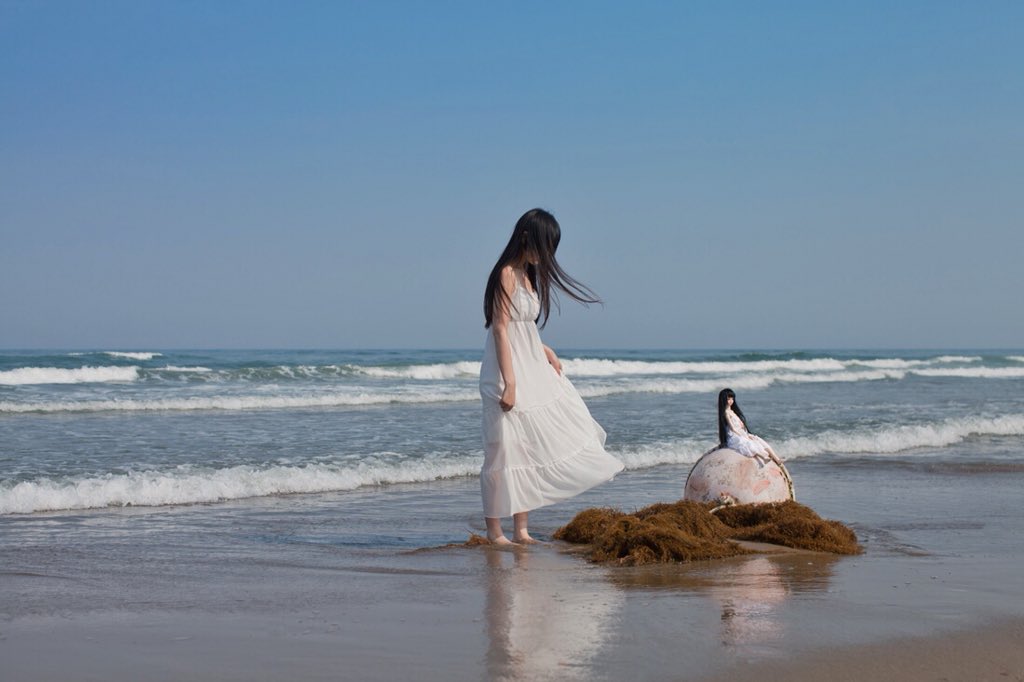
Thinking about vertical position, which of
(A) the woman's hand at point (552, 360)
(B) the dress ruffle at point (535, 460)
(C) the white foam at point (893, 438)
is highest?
(A) the woman's hand at point (552, 360)

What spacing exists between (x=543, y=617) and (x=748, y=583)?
4.89ft

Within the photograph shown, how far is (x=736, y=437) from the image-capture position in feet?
26.1

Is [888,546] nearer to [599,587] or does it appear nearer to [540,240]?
[599,587]

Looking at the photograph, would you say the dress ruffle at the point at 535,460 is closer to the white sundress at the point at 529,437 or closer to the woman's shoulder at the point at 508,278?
the white sundress at the point at 529,437

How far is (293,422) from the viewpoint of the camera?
17.5 meters

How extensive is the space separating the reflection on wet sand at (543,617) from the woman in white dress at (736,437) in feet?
5.75

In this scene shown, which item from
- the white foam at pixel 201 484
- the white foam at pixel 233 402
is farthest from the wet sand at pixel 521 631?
the white foam at pixel 233 402

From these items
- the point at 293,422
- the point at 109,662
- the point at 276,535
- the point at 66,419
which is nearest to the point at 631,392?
the point at 293,422

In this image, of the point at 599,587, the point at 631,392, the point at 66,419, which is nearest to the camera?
the point at 599,587

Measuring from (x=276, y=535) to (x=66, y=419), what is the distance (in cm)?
1090

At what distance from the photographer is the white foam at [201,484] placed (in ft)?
31.2

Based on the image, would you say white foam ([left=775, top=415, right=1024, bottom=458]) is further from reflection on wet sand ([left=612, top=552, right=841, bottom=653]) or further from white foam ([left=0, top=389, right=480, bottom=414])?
white foam ([left=0, top=389, right=480, bottom=414])

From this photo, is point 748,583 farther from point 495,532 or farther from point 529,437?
point 495,532

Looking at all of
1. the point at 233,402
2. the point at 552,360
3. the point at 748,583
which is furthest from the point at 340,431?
the point at 748,583
